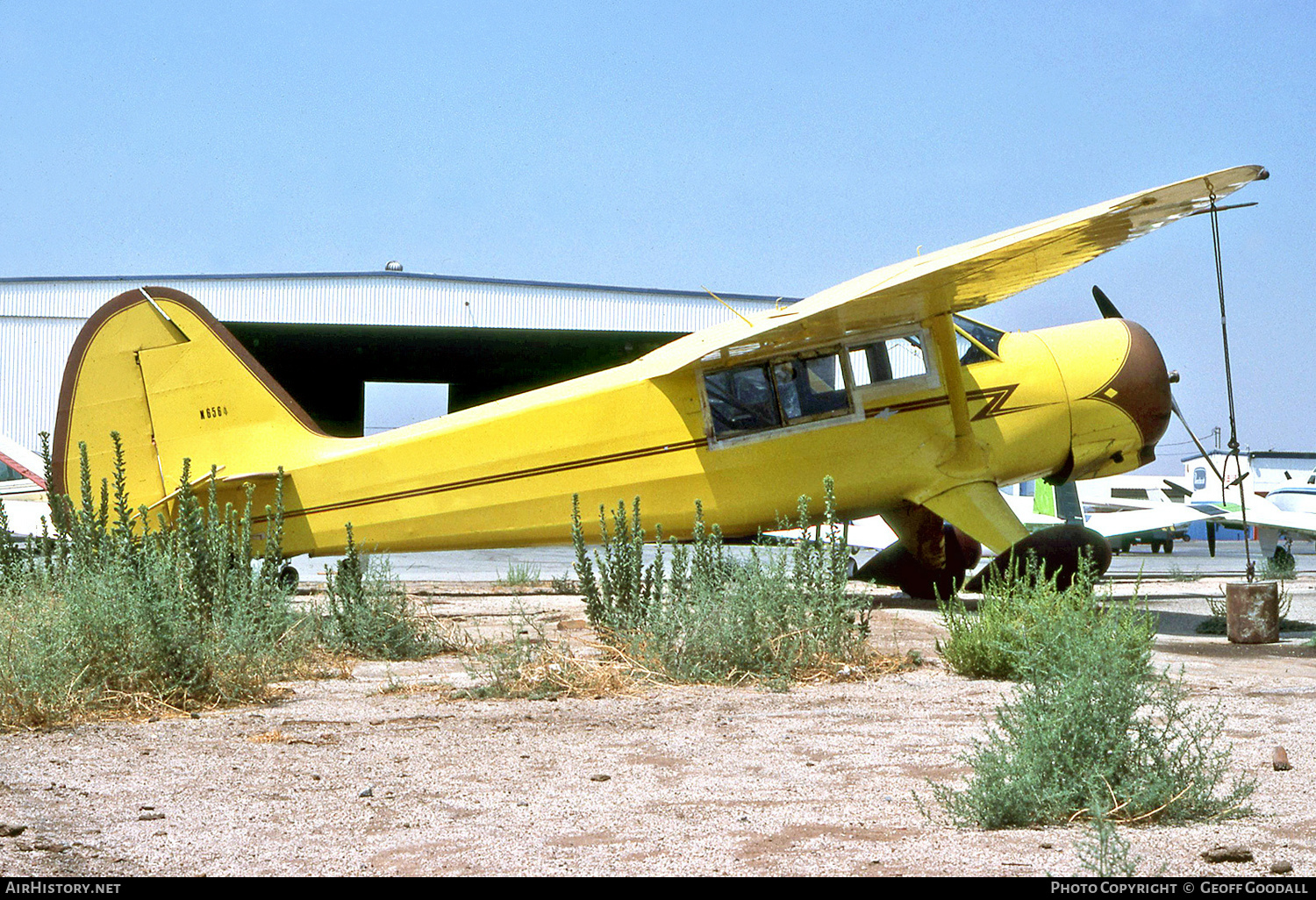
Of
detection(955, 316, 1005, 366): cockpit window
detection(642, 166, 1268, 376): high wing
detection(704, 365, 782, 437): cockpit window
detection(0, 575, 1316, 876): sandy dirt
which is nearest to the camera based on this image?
detection(0, 575, 1316, 876): sandy dirt

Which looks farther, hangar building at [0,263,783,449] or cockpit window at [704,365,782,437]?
hangar building at [0,263,783,449]

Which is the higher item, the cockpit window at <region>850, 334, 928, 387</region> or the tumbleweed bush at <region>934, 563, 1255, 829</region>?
the cockpit window at <region>850, 334, 928, 387</region>

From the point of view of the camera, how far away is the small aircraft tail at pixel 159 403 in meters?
9.90

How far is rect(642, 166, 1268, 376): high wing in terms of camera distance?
8102mm

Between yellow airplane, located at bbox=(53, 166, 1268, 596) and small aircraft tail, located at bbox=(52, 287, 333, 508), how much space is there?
0.02 metres

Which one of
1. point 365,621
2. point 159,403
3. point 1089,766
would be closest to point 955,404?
point 365,621

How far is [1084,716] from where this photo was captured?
3.34 m

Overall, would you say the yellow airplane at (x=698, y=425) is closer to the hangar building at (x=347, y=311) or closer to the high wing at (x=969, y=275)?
the high wing at (x=969, y=275)

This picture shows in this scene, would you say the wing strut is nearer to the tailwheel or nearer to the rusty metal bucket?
the tailwheel

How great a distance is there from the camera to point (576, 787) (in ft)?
12.5

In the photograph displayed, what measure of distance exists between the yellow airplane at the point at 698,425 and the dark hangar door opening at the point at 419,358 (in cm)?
1504

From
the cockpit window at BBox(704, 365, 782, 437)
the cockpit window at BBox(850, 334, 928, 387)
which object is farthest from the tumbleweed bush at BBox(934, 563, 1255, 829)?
the cockpit window at BBox(850, 334, 928, 387)

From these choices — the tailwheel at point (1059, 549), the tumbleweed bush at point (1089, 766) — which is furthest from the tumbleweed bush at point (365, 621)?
the tailwheel at point (1059, 549)

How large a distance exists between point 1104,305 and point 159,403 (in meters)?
9.55
